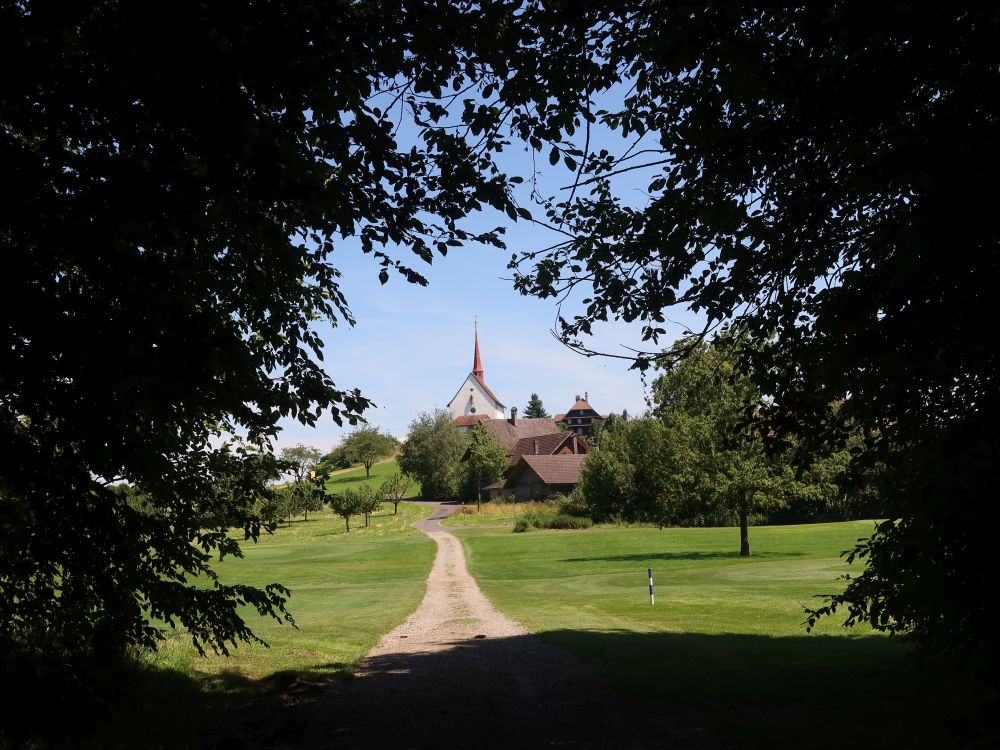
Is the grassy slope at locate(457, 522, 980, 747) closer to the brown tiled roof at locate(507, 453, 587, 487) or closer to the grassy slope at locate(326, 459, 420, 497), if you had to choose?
the brown tiled roof at locate(507, 453, 587, 487)

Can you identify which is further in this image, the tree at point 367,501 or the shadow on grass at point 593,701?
the tree at point 367,501

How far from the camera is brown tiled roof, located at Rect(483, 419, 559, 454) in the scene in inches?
4269

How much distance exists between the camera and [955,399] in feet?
21.9

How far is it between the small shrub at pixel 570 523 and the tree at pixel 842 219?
4991 cm

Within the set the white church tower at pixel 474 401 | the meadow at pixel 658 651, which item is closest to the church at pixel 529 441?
the white church tower at pixel 474 401

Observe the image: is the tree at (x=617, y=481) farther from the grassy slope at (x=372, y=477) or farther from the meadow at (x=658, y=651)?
the grassy slope at (x=372, y=477)

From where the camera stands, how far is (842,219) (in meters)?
8.11

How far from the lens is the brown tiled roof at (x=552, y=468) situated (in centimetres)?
7712

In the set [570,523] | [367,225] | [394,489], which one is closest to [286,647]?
[367,225]

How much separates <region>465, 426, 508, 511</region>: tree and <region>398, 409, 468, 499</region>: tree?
330 inches

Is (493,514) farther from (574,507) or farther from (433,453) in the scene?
(433,453)

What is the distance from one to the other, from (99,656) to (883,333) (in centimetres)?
603

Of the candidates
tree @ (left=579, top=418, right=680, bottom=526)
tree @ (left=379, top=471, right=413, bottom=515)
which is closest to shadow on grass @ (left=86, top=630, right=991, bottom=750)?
tree @ (left=579, top=418, right=680, bottom=526)

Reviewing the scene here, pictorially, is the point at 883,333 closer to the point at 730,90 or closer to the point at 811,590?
Answer: the point at 730,90
